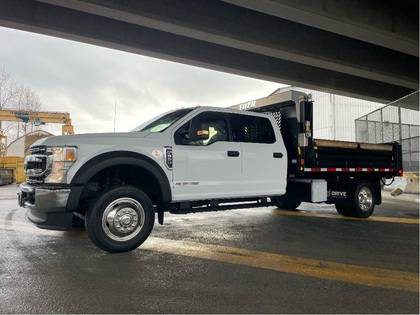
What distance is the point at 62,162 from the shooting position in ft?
16.6

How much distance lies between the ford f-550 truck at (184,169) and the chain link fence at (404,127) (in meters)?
7.16

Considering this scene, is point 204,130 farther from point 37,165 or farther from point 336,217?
point 336,217

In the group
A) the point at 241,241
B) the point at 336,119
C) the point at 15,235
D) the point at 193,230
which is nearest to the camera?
the point at 241,241

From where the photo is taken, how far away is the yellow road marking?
13.5 ft

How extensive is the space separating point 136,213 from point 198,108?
6.73 ft

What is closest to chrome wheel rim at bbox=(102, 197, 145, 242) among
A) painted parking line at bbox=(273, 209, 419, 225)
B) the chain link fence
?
painted parking line at bbox=(273, 209, 419, 225)

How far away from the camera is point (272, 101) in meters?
7.83

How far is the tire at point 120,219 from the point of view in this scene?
5039 millimetres

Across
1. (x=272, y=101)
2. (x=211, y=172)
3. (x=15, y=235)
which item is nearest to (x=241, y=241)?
(x=211, y=172)

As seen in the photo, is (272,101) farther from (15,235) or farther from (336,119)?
(336,119)

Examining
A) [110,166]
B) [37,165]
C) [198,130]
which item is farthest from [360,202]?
[37,165]

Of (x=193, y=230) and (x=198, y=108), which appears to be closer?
(x=198, y=108)

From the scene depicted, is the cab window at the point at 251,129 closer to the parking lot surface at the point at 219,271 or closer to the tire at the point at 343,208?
the parking lot surface at the point at 219,271

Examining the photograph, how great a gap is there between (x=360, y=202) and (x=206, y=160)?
450cm
